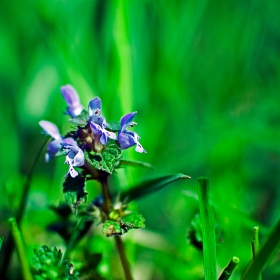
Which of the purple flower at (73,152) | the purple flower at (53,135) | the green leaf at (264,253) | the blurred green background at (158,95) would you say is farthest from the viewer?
the blurred green background at (158,95)

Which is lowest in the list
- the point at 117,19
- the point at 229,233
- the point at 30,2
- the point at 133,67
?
the point at 229,233

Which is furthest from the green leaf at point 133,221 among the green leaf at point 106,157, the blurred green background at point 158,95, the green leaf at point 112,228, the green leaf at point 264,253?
the blurred green background at point 158,95

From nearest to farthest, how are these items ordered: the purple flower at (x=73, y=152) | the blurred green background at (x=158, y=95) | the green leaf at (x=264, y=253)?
the green leaf at (x=264, y=253) → the purple flower at (x=73, y=152) → the blurred green background at (x=158, y=95)

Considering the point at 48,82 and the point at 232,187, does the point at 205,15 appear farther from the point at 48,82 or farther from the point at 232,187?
the point at 232,187

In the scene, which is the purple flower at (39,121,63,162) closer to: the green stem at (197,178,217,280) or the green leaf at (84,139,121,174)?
the green leaf at (84,139,121,174)

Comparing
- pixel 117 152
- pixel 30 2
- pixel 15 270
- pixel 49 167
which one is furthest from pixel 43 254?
pixel 30 2

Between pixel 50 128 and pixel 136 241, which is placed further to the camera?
pixel 136 241

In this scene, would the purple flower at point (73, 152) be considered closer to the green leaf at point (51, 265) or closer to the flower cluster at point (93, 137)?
the flower cluster at point (93, 137)
